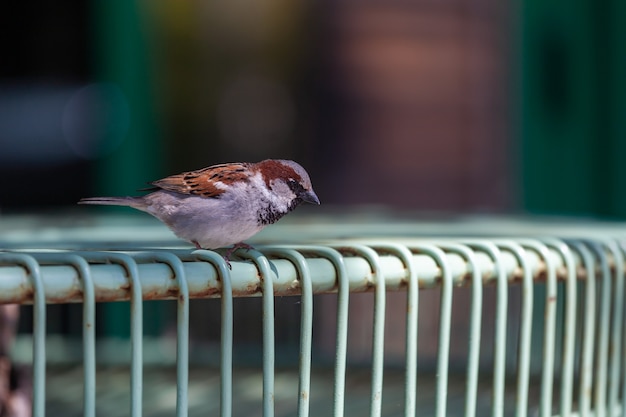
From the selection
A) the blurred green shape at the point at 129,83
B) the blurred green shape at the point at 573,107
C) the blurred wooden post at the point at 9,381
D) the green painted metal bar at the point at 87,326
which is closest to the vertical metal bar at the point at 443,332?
the green painted metal bar at the point at 87,326

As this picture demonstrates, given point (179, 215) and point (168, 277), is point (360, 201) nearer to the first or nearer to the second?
point (179, 215)

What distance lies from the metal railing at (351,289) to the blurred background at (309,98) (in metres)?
2.31

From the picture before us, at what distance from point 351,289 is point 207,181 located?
403 mm

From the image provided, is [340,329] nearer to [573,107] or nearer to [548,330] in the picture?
[548,330]

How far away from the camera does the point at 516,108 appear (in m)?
3.88

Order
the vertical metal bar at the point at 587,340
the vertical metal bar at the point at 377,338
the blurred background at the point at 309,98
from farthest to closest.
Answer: the blurred background at the point at 309,98 < the vertical metal bar at the point at 587,340 < the vertical metal bar at the point at 377,338

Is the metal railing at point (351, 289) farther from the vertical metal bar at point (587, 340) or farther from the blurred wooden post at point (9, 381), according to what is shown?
the blurred wooden post at point (9, 381)

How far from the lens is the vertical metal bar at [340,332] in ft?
3.86

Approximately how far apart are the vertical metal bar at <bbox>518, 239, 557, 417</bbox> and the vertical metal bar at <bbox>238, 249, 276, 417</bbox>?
0.44m

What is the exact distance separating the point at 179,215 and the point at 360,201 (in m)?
2.73

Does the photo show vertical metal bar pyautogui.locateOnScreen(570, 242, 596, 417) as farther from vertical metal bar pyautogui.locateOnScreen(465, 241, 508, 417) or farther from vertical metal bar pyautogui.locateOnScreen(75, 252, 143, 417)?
vertical metal bar pyautogui.locateOnScreen(75, 252, 143, 417)

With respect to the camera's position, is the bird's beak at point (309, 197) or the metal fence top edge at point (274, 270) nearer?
the metal fence top edge at point (274, 270)

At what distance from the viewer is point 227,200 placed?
1.50 meters

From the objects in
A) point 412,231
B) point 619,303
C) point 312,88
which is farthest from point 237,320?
point 619,303
